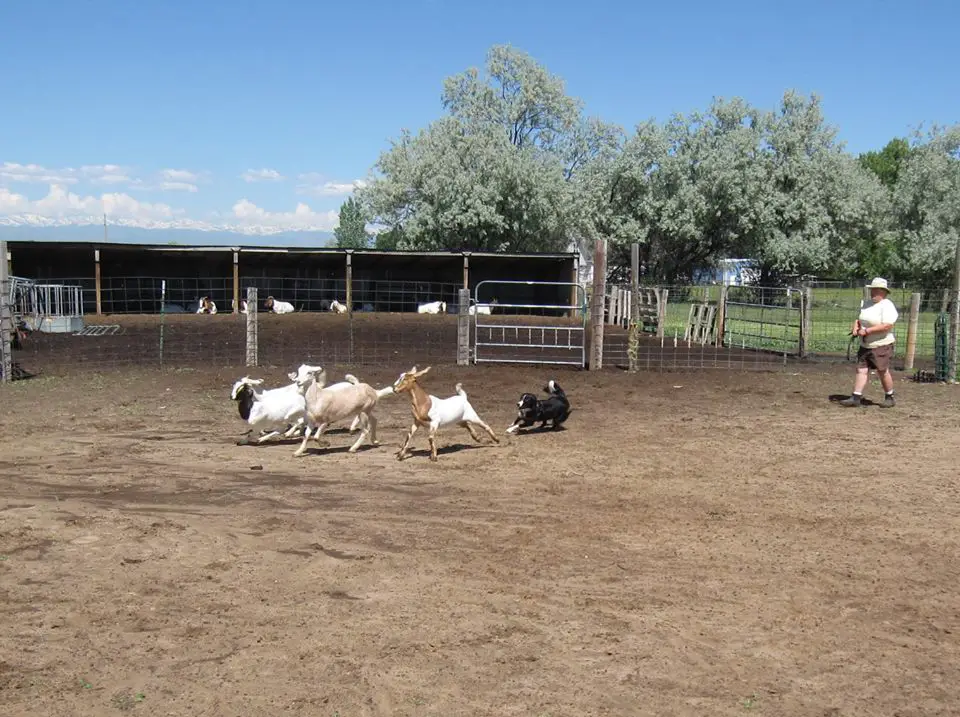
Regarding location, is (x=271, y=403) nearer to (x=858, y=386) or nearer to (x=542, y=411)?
(x=542, y=411)

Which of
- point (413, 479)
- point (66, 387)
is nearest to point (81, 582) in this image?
point (413, 479)

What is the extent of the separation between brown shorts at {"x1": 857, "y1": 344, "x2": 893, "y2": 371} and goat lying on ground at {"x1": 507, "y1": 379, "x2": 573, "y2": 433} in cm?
465

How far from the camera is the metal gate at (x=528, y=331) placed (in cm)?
1767

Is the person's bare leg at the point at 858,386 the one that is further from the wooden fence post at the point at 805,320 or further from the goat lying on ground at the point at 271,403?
the goat lying on ground at the point at 271,403

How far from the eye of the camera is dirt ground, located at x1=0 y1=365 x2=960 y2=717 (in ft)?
14.3

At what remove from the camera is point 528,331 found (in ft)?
82.3

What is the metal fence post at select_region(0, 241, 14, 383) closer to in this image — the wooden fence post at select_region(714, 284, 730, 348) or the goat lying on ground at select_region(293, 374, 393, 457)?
the goat lying on ground at select_region(293, 374, 393, 457)

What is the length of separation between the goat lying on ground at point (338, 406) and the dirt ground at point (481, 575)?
27 centimetres

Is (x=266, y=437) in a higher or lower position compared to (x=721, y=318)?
lower

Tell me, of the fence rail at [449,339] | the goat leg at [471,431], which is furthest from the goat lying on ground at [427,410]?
the fence rail at [449,339]

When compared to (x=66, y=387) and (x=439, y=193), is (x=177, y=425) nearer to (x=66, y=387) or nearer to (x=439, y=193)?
(x=66, y=387)

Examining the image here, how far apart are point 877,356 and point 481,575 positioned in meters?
9.13

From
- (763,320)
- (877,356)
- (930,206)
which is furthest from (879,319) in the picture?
(930,206)

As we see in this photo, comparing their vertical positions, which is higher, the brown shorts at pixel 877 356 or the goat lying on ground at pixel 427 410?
the brown shorts at pixel 877 356
